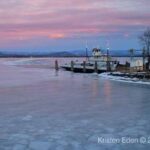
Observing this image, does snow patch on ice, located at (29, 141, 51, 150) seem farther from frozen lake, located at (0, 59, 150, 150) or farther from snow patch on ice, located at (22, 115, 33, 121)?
snow patch on ice, located at (22, 115, 33, 121)

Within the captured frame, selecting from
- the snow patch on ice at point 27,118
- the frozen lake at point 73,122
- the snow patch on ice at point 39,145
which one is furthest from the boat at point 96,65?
the snow patch on ice at point 39,145

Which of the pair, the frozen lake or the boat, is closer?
the frozen lake

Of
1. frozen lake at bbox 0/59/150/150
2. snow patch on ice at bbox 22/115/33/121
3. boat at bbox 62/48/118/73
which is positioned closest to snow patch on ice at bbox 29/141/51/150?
frozen lake at bbox 0/59/150/150

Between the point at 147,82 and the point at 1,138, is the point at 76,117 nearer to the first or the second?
the point at 1,138

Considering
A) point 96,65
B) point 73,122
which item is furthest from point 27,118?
point 96,65

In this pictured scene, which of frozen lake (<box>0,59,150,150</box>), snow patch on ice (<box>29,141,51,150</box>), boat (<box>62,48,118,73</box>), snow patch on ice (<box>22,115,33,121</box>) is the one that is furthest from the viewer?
boat (<box>62,48,118,73</box>)

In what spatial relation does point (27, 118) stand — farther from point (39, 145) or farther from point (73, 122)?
point (39, 145)

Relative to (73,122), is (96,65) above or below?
above

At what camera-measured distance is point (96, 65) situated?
3709cm

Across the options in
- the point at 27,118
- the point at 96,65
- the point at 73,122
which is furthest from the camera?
the point at 96,65

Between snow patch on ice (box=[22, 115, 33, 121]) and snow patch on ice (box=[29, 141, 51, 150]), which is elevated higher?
snow patch on ice (box=[22, 115, 33, 121])

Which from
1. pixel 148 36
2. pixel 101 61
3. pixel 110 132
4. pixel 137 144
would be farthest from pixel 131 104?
pixel 101 61

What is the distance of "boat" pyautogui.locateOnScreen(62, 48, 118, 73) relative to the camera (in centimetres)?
3731

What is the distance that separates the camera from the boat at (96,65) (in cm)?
3731
